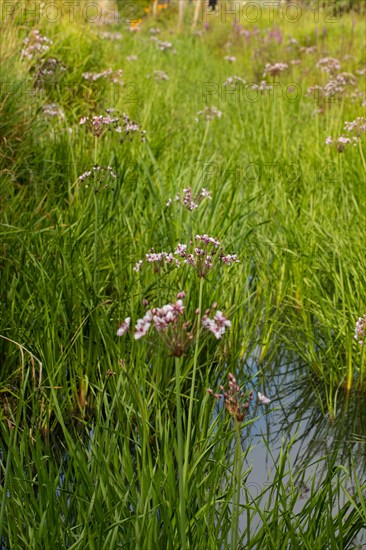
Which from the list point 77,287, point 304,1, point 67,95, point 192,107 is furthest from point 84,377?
point 304,1

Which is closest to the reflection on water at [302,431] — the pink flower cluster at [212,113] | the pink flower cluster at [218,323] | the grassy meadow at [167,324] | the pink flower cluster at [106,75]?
the grassy meadow at [167,324]

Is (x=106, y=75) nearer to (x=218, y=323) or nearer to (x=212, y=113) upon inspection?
(x=212, y=113)

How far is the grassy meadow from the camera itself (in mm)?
1832

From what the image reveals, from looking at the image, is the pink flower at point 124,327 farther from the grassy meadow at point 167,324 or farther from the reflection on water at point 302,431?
the reflection on water at point 302,431

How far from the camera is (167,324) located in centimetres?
143

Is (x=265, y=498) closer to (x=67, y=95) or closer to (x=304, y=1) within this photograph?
(x=67, y=95)

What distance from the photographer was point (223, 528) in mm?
1908

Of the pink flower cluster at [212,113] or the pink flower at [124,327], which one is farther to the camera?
→ the pink flower cluster at [212,113]

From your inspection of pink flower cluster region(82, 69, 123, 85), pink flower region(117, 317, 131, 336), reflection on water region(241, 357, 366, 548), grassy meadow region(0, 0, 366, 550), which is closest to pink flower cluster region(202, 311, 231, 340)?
grassy meadow region(0, 0, 366, 550)

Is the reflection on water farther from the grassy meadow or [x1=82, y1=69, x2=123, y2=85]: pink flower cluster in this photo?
[x1=82, y1=69, x2=123, y2=85]: pink flower cluster

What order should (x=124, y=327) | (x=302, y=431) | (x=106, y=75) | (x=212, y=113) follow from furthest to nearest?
(x=212, y=113)
(x=106, y=75)
(x=302, y=431)
(x=124, y=327)

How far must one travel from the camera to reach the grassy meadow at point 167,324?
72.1 inches

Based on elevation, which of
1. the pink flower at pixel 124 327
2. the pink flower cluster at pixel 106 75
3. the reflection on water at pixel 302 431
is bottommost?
the reflection on water at pixel 302 431

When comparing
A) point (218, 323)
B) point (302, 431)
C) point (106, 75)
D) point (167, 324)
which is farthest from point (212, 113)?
point (167, 324)
